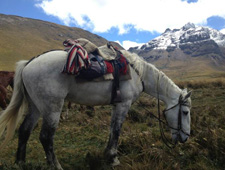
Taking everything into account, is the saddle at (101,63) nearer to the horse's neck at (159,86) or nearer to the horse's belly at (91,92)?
the horse's belly at (91,92)

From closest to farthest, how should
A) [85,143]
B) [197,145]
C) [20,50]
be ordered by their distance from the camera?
[197,145] < [85,143] < [20,50]

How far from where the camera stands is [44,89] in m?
3.05

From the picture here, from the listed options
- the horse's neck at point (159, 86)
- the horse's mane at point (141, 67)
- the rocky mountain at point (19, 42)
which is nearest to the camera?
the horse's mane at point (141, 67)

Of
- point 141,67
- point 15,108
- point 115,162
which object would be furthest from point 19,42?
point 115,162

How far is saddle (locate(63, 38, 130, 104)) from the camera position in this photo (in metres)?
3.23

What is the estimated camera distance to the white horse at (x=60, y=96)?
3105 millimetres

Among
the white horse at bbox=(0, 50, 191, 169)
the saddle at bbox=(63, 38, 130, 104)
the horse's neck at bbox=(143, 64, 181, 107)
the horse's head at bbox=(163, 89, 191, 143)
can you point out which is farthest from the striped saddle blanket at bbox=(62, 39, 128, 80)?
the horse's head at bbox=(163, 89, 191, 143)

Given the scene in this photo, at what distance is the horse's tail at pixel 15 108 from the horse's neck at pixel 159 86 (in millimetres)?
2687

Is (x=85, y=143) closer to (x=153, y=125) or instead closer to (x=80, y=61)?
(x=153, y=125)

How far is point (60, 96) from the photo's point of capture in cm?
313

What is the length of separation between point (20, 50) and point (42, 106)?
342 ft

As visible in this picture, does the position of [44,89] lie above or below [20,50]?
below

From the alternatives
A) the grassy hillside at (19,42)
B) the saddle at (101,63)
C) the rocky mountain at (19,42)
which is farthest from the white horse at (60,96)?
the grassy hillside at (19,42)

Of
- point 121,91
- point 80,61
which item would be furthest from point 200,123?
point 80,61
